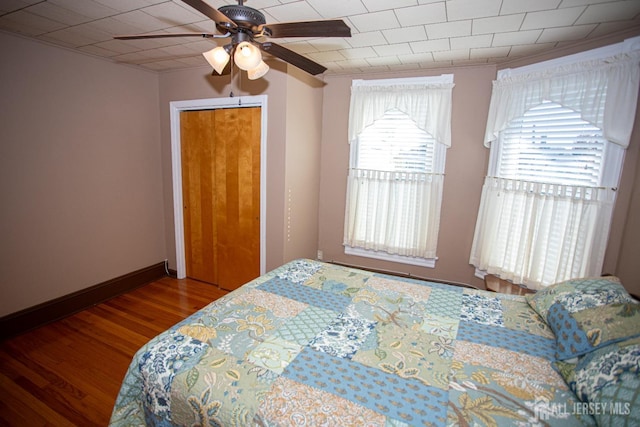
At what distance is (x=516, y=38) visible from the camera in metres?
2.21

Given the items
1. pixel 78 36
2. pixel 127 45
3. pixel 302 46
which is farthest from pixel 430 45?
pixel 78 36

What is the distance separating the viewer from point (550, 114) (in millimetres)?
2432

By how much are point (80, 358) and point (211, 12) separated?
2.58 metres

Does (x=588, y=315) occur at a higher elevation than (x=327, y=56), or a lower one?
lower

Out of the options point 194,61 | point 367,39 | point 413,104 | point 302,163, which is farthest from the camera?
point 302,163

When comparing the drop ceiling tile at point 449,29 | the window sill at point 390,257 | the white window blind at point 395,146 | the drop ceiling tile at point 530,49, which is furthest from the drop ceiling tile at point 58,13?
the drop ceiling tile at point 530,49

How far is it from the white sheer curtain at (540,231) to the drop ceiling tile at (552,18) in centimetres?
117

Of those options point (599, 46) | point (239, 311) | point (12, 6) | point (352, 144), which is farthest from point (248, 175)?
point (599, 46)

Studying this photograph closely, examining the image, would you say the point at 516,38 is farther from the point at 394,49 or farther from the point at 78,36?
the point at 78,36

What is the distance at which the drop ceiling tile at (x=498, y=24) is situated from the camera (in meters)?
1.89

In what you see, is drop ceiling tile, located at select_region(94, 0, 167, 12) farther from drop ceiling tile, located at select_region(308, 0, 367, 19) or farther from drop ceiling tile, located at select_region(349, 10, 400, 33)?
drop ceiling tile, located at select_region(349, 10, 400, 33)

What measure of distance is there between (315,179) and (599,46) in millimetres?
2673

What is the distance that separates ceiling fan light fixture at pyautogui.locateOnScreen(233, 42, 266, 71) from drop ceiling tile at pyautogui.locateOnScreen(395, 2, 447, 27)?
99cm

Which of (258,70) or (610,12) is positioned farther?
(610,12)
